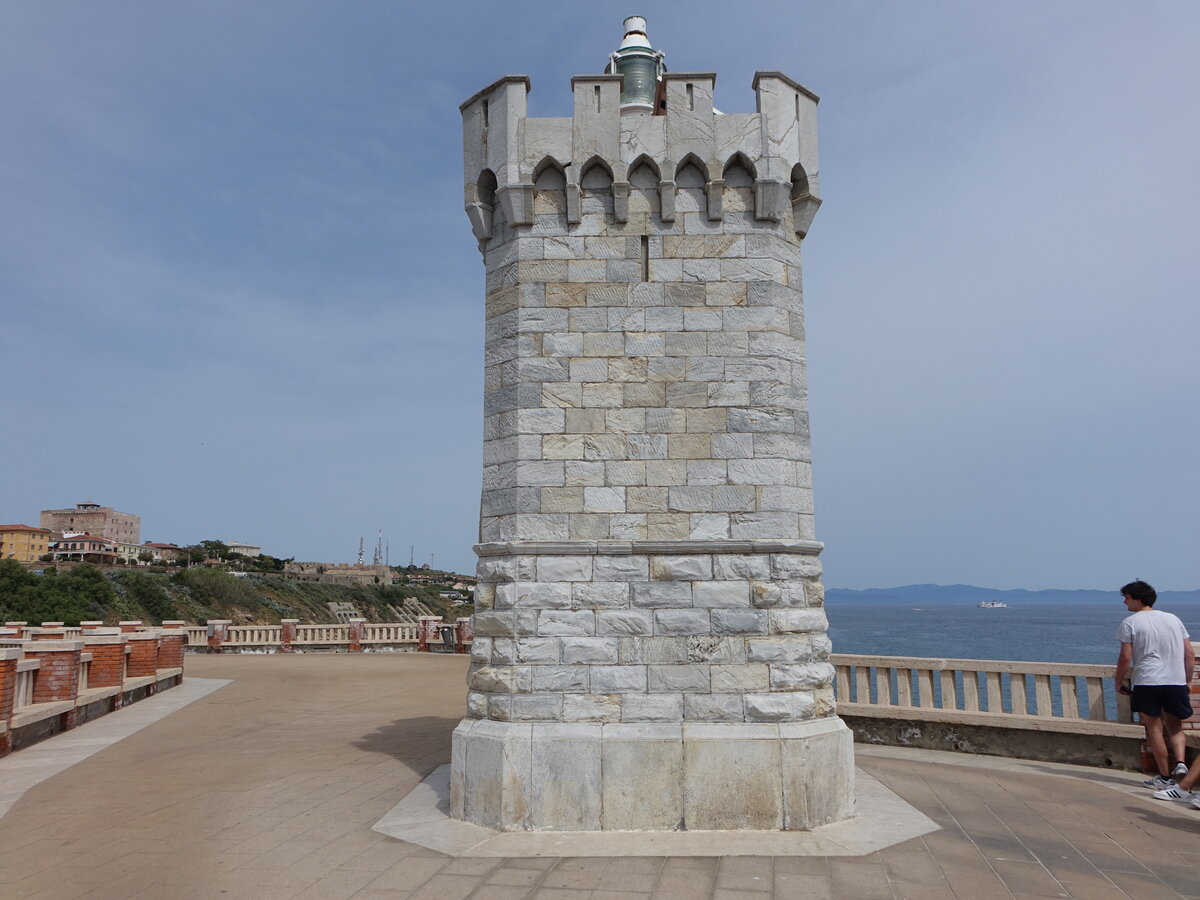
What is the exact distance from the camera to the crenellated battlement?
6.64 meters

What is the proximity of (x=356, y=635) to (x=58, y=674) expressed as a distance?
1446cm

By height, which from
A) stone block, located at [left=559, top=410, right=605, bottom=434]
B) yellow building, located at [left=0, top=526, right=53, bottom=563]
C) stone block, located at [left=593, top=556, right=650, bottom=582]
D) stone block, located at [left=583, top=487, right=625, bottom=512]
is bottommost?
stone block, located at [left=593, top=556, right=650, bottom=582]

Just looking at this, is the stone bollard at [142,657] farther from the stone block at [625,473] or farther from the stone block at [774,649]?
the stone block at [774,649]

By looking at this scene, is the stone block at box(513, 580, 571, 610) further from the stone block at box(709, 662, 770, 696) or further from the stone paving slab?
the stone paving slab

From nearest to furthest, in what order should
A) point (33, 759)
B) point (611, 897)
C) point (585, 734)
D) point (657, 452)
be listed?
point (611, 897), point (585, 734), point (657, 452), point (33, 759)

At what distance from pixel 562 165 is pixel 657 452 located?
2440mm

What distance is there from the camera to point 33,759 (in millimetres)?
9156

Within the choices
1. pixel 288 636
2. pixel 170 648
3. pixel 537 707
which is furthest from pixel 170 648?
pixel 537 707

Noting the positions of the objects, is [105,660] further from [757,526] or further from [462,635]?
[757,526]

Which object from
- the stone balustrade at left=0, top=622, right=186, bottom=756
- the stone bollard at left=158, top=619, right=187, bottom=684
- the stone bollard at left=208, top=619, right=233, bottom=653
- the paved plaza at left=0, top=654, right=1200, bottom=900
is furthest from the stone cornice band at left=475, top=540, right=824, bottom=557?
the stone bollard at left=208, top=619, right=233, bottom=653

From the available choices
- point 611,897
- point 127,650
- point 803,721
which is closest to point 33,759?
point 127,650

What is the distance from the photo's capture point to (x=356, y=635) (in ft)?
83.0

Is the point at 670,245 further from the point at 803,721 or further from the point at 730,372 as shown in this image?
the point at 803,721

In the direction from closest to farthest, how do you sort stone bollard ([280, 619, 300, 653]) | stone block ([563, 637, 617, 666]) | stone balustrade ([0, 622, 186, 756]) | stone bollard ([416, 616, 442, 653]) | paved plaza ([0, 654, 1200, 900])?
paved plaza ([0, 654, 1200, 900])
stone block ([563, 637, 617, 666])
stone balustrade ([0, 622, 186, 756])
stone bollard ([416, 616, 442, 653])
stone bollard ([280, 619, 300, 653])
